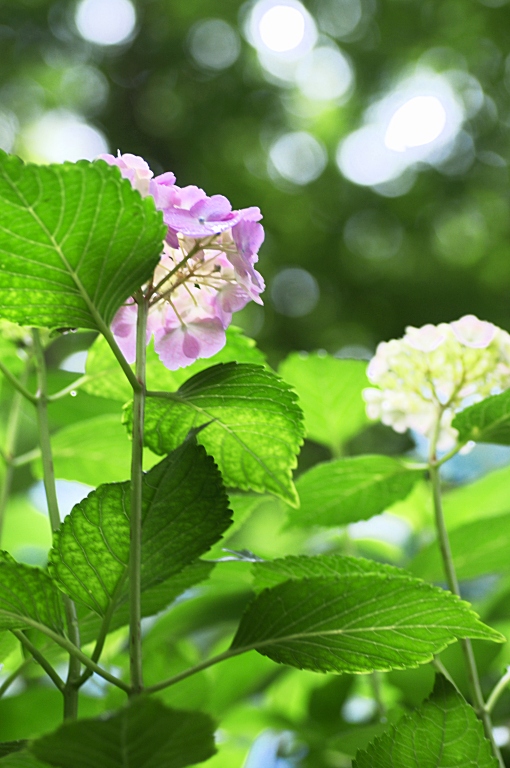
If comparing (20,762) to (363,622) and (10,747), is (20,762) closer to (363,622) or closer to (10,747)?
(10,747)

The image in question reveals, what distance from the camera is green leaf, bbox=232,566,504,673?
0.30m

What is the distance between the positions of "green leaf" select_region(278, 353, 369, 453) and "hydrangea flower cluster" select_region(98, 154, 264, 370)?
28cm

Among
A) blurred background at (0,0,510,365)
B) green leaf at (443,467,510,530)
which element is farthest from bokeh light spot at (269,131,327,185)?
green leaf at (443,467,510,530)

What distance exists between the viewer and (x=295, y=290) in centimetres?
367

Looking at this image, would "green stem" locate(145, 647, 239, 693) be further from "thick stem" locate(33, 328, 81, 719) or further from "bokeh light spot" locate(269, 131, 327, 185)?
"bokeh light spot" locate(269, 131, 327, 185)

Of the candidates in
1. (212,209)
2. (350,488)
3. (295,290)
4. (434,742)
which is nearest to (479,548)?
(350,488)

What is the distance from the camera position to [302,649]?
31 centimetres

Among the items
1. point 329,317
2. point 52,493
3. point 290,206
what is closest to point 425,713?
point 52,493

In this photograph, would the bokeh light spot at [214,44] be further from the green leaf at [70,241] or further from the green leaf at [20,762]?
the green leaf at [20,762]

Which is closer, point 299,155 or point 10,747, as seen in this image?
point 10,747

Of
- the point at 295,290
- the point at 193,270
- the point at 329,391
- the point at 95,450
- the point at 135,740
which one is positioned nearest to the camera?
the point at 135,740

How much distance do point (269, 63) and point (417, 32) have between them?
0.85m

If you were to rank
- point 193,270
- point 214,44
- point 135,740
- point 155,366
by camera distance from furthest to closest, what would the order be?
point 214,44 < point 155,366 < point 193,270 < point 135,740

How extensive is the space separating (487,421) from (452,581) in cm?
10
